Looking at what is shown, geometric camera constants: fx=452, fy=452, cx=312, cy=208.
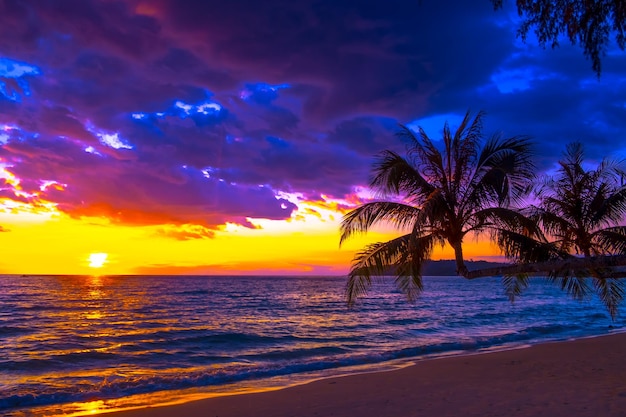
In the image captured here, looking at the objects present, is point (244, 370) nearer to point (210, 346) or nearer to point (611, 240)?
point (210, 346)

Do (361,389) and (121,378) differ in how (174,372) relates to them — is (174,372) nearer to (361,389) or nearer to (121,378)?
(121,378)

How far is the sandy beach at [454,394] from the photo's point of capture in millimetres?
7930

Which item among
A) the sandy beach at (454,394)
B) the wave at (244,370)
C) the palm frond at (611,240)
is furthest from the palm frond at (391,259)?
the palm frond at (611,240)

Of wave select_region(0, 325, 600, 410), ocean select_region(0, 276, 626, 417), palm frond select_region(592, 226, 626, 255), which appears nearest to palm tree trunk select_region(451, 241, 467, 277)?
palm frond select_region(592, 226, 626, 255)

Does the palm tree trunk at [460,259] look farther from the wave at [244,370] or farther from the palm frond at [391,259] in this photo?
the wave at [244,370]

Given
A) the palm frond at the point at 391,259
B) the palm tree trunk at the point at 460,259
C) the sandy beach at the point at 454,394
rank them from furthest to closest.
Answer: the palm frond at the point at 391,259 → the palm tree trunk at the point at 460,259 → the sandy beach at the point at 454,394

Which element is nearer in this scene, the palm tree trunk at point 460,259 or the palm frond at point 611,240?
the palm tree trunk at point 460,259

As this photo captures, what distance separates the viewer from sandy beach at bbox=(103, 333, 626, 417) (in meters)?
7.93

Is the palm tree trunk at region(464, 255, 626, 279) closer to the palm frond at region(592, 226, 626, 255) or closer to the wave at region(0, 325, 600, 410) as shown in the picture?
the palm frond at region(592, 226, 626, 255)

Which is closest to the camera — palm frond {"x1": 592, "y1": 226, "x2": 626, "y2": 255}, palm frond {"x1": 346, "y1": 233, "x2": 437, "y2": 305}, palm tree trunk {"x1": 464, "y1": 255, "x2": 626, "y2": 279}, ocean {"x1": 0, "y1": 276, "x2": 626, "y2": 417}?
palm tree trunk {"x1": 464, "y1": 255, "x2": 626, "y2": 279}

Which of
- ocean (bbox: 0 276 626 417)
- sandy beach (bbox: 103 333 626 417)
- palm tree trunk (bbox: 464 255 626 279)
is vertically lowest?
ocean (bbox: 0 276 626 417)

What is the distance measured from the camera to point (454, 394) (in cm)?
920

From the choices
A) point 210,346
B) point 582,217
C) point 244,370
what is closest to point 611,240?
point 582,217

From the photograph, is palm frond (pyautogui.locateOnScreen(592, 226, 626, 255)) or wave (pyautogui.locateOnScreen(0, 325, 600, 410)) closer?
wave (pyautogui.locateOnScreen(0, 325, 600, 410))
